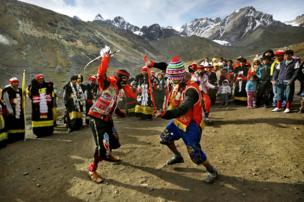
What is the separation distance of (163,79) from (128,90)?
7.33m

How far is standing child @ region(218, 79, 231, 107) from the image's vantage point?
12203 mm

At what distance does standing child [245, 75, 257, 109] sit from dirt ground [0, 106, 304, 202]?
2349 mm

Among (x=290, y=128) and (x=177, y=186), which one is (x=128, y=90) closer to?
(x=177, y=186)

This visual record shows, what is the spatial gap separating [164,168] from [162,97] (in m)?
7.56

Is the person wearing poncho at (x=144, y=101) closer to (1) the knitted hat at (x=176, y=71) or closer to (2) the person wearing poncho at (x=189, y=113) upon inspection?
(2) the person wearing poncho at (x=189, y=113)

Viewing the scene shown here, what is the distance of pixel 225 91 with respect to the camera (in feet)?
40.4

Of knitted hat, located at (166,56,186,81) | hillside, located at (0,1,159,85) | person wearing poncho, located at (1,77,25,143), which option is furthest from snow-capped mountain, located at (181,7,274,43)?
knitted hat, located at (166,56,186,81)

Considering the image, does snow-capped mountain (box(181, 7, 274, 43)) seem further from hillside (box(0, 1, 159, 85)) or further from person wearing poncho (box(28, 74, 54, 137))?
person wearing poncho (box(28, 74, 54, 137))

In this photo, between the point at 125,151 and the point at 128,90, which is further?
the point at 125,151

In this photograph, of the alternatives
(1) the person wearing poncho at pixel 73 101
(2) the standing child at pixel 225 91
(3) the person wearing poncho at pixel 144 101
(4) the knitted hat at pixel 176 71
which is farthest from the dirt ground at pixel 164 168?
(2) the standing child at pixel 225 91

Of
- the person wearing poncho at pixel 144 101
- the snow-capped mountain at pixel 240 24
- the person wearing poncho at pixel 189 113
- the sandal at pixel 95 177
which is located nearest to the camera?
the person wearing poncho at pixel 189 113

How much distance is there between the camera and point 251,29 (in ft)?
347

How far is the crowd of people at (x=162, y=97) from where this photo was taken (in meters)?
4.88

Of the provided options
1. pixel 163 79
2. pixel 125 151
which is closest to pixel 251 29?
pixel 163 79
